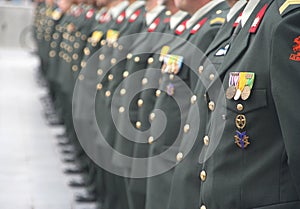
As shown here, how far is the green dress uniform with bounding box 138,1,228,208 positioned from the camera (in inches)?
128

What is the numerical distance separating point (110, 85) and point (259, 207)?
2.59 metres

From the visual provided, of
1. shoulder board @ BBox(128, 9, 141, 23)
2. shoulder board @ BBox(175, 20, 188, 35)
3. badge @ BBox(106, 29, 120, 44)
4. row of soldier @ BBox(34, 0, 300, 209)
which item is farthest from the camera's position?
badge @ BBox(106, 29, 120, 44)

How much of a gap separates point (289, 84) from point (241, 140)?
0.95 feet

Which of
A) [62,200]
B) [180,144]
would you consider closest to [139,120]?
[180,144]

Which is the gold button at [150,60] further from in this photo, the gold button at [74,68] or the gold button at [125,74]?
the gold button at [74,68]

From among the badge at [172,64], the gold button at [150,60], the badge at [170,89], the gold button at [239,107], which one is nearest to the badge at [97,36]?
the gold button at [150,60]

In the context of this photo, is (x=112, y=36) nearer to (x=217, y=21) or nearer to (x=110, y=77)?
(x=110, y=77)

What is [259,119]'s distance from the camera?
2.30 meters

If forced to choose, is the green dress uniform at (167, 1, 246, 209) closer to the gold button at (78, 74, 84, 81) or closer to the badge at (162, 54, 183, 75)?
the badge at (162, 54, 183, 75)

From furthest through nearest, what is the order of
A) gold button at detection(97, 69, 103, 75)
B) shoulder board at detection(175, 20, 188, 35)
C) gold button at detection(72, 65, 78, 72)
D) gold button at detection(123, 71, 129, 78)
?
gold button at detection(72, 65, 78, 72) → gold button at detection(97, 69, 103, 75) → gold button at detection(123, 71, 129, 78) → shoulder board at detection(175, 20, 188, 35)

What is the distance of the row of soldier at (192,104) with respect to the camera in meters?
2.27

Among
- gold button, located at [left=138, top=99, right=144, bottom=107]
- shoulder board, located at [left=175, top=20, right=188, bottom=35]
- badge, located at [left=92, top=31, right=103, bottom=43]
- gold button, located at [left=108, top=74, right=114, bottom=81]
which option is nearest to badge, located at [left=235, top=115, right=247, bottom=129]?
shoulder board, located at [left=175, top=20, right=188, bottom=35]

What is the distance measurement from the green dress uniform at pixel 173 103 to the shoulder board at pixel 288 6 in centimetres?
93

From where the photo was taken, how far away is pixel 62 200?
19.4ft
